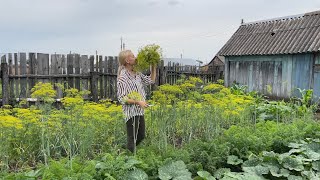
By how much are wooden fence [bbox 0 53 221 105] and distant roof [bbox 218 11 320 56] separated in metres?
5.83

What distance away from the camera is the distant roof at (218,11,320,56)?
37.2 feet

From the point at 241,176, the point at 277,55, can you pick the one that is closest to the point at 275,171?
the point at 241,176

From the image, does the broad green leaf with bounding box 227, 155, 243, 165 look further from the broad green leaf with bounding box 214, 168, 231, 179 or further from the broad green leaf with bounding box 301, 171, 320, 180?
the broad green leaf with bounding box 301, 171, 320, 180

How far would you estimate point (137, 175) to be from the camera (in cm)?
310

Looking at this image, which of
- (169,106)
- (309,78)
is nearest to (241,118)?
(169,106)

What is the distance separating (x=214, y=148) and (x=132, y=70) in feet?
4.56

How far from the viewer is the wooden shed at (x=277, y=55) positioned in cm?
1108

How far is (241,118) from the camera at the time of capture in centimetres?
636

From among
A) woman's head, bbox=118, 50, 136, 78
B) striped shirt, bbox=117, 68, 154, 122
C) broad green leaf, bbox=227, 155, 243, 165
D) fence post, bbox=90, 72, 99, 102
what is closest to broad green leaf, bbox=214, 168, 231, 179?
broad green leaf, bbox=227, 155, 243, 165

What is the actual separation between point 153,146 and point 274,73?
364 inches

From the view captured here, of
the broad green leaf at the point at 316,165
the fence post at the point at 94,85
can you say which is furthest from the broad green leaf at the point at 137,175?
the fence post at the point at 94,85

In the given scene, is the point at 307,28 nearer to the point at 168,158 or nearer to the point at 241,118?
the point at 241,118

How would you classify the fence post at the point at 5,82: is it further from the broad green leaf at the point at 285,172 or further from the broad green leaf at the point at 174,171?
the broad green leaf at the point at 285,172

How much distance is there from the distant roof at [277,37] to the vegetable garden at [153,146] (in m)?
6.49
